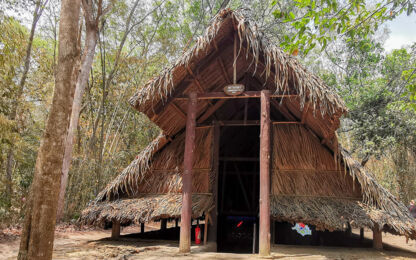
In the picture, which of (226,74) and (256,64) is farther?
(226,74)

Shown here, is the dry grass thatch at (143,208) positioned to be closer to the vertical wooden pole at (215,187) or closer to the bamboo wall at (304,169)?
the vertical wooden pole at (215,187)

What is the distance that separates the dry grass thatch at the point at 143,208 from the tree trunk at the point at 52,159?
8.50 ft

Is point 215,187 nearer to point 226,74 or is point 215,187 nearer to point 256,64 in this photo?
point 226,74

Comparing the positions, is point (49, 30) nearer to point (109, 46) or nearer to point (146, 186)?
point (109, 46)

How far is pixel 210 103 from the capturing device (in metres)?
5.78

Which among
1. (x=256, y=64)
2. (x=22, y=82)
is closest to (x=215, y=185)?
(x=256, y=64)

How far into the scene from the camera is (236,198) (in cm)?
907

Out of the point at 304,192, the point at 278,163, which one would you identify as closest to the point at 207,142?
the point at 278,163

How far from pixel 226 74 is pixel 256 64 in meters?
0.97

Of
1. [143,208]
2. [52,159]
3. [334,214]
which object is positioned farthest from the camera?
[143,208]

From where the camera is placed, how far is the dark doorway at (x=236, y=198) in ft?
24.4

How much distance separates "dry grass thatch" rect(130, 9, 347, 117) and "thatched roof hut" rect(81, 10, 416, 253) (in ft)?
0.04

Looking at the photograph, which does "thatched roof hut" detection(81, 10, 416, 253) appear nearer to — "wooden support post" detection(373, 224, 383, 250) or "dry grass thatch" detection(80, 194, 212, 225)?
"dry grass thatch" detection(80, 194, 212, 225)

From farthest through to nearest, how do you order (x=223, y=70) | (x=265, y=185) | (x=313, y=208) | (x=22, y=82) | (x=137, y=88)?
1. (x=137, y=88)
2. (x=22, y=82)
3. (x=223, y=70)
4. (x=313, y=208)
5. (x=265, y=185)
